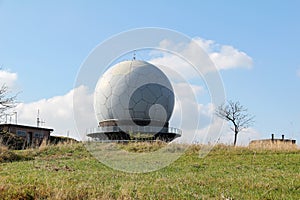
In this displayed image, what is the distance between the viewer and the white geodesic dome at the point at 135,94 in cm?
2972

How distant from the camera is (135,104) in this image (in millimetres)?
29531

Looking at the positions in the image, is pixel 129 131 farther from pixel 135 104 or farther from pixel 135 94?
A: pixel 135 94

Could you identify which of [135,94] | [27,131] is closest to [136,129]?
[135,94]

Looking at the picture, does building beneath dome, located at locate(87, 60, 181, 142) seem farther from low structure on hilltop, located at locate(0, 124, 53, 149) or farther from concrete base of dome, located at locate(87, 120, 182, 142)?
low structure on hilltop, located at locate(0, 124, 53, 149)

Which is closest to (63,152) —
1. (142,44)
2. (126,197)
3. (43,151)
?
(43,151)

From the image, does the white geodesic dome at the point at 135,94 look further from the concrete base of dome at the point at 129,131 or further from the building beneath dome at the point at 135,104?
the concrete base of dome at the point at 129,131

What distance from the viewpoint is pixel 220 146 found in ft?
62.9

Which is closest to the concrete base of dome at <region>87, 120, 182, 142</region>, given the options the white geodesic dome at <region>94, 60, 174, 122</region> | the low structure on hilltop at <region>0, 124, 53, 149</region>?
the white geodesic dome at <region>94, 60, 174, 122</region>

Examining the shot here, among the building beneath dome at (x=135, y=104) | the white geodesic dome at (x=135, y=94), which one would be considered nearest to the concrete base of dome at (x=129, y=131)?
the building beneath dome at (x=135, y=104)

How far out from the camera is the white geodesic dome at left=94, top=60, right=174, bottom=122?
1170 inches

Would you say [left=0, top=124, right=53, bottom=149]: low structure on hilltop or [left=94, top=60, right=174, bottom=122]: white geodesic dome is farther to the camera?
[left=0, top=124, right=53, bottom=149]: low structure on hilltop

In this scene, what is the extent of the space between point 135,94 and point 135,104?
31.5 inches

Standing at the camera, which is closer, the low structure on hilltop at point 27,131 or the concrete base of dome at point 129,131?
the concrete base of dome at point 129,131

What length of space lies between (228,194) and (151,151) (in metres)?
12.6
